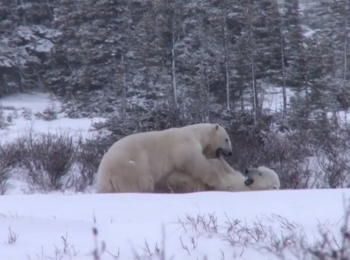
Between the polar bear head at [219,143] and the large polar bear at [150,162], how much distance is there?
445 millimetres

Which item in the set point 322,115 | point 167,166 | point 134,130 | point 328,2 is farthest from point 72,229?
point 328,2

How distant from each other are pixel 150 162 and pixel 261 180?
1.34 metres

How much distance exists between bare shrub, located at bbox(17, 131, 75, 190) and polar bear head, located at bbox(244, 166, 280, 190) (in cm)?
394

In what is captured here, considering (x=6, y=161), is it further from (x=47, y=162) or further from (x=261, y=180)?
(x=261, y=180)

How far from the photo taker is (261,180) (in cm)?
747

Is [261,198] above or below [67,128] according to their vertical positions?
above

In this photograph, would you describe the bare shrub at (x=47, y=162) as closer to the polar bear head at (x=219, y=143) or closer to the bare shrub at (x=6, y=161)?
the bare shrub at (x=6, y=161)

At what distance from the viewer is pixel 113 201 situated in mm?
4918

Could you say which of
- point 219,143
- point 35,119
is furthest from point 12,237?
point 35,119

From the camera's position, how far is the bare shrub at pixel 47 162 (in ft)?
34.7

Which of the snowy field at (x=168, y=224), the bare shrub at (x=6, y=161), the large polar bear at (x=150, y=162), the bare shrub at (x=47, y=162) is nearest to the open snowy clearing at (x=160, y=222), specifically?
the snowy field at (x=168, y=224)

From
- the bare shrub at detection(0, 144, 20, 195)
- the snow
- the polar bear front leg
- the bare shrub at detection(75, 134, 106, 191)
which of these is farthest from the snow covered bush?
the snow

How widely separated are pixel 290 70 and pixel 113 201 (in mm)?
20706

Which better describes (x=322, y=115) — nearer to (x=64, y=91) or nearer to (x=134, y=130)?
(x=134, y=130)
